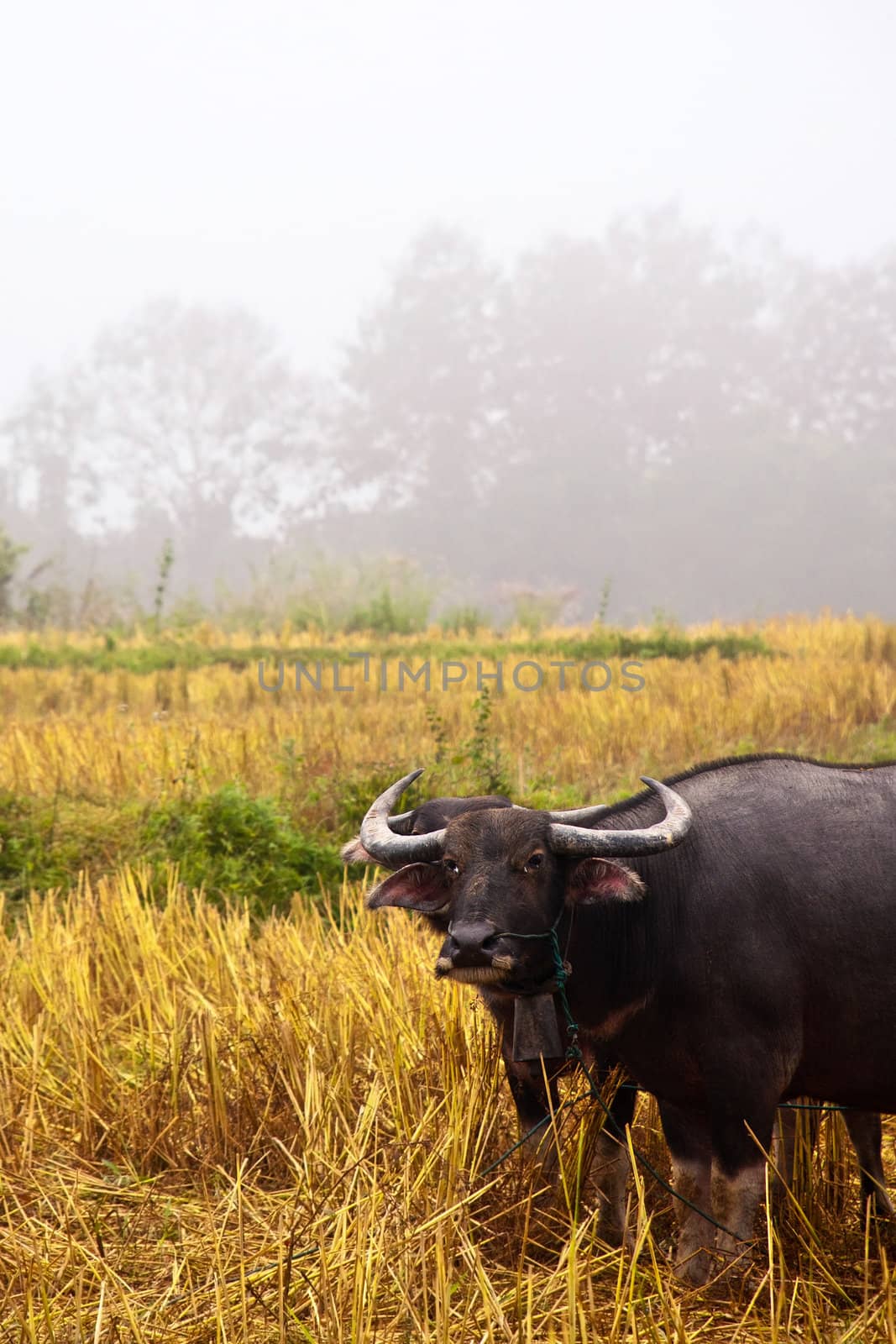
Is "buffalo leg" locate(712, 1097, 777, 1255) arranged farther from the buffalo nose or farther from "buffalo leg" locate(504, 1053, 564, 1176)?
the buffalo nose

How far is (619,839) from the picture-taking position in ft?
8.01

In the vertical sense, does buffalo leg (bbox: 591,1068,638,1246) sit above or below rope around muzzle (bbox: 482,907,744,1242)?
below

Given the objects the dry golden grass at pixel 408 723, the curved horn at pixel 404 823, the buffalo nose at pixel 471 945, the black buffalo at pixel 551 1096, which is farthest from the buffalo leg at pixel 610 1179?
the dry golden grass at pixel 408 723

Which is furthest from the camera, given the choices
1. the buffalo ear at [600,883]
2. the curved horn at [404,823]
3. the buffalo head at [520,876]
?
the curved horn at [404,823]

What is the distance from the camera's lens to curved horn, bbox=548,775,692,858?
95.5 inches

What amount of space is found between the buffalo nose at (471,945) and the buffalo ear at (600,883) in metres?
0.26

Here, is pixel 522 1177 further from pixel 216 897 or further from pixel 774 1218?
pixel 216 897

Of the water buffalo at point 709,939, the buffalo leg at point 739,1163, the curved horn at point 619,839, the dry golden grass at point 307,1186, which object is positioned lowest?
the dry golden grass at point 307,1186

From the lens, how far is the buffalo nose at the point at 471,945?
2314 millimetres

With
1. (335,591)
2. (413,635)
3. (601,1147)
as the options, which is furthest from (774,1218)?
(335,591)

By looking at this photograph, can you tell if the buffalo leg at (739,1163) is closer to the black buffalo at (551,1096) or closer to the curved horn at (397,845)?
the black buffalo at (551,1096)

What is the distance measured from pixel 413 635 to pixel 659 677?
5063mm

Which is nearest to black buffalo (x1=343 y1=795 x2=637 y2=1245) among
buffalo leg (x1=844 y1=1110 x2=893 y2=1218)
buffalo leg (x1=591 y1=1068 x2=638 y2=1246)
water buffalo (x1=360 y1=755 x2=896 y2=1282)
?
buffalo leg (x1=591 y1=1068 x2=638 y2=1246)

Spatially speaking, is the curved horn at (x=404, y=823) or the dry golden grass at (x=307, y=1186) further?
the curved horn at (x=404, y=823)
